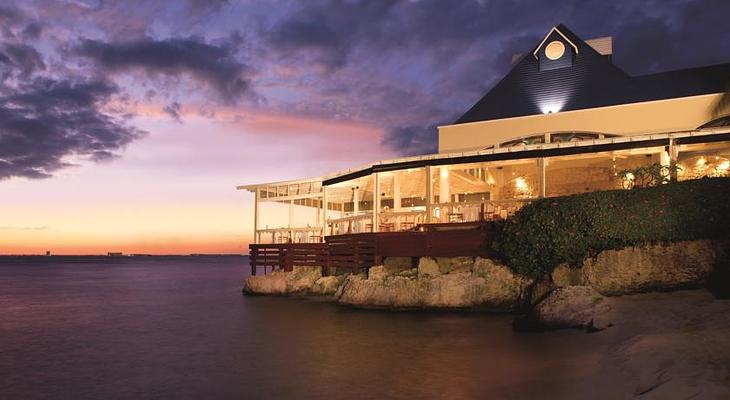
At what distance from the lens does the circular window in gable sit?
97.2ft

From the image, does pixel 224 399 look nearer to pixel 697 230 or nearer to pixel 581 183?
pixel 697 230

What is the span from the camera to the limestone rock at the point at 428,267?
20250 millimetres

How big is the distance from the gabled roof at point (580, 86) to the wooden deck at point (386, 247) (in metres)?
11.0

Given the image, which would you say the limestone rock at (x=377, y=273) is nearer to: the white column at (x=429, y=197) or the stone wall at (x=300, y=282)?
the white column at (x=429, y=197)

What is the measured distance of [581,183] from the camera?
24.7 metres

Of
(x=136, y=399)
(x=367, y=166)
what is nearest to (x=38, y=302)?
(x=367, y=166)

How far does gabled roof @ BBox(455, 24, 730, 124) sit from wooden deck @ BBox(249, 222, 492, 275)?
431 inches

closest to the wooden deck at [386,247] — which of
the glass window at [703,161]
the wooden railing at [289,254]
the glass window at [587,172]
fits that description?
the wooden railing at [289,254]

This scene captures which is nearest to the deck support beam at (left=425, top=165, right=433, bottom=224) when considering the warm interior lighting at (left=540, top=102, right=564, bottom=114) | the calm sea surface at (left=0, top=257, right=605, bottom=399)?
the calm sea surface at (left=0, top=257, right=605, bottom=399)

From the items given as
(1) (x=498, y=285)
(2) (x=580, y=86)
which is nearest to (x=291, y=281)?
(1) (x=498, y=285)

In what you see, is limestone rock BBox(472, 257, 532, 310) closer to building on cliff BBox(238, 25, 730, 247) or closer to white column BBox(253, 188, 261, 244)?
building on cliff BBox(238, 25, 730, 247)

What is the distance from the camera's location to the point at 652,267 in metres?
15.1

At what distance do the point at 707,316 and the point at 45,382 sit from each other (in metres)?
14.1

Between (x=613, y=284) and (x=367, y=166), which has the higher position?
(x=367, y=166)
